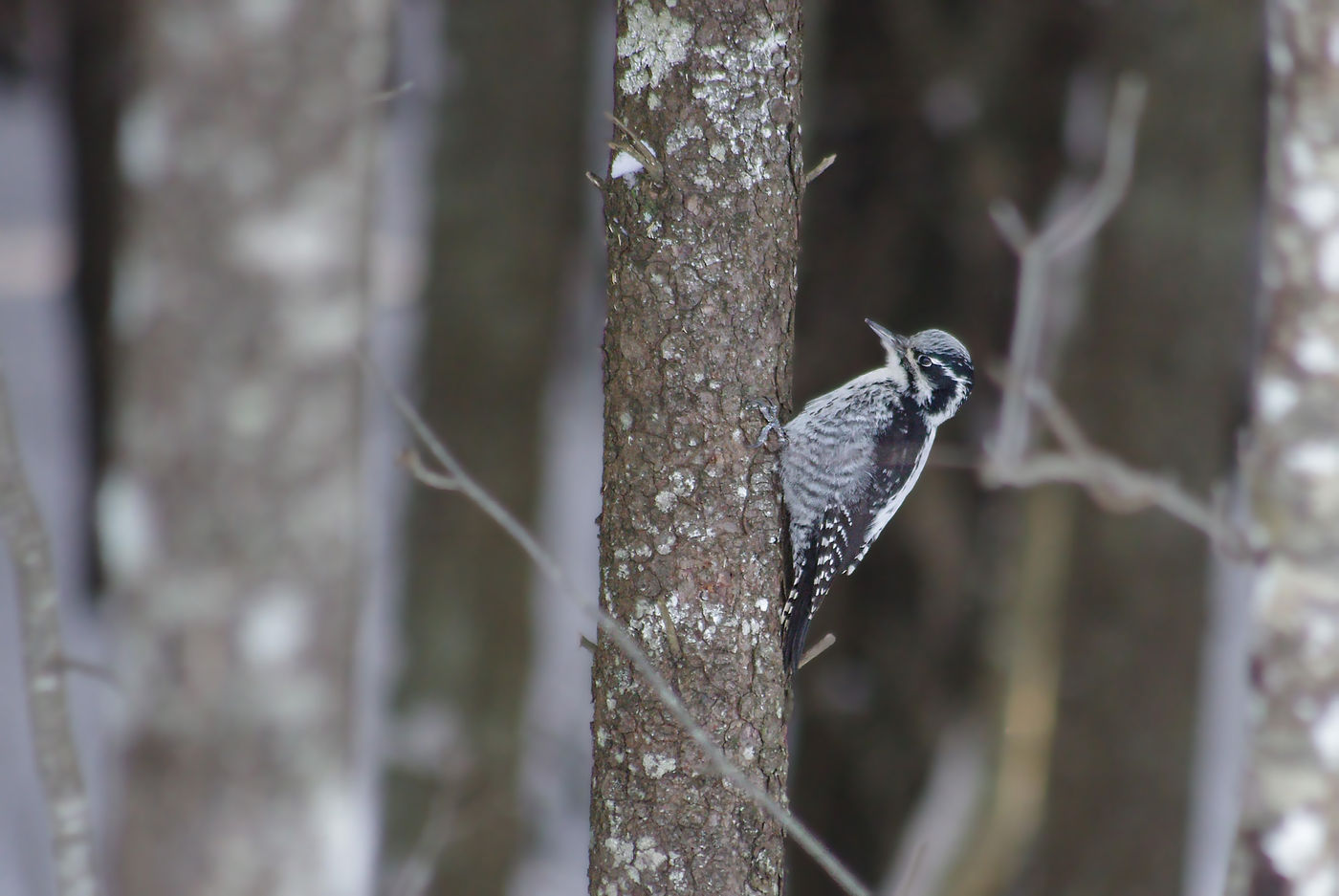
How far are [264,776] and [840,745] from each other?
360 cm

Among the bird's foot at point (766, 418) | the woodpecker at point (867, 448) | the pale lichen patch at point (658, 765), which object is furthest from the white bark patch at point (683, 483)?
the woodpecker at point (867, 448)

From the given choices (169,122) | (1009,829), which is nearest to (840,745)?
(1009,829)

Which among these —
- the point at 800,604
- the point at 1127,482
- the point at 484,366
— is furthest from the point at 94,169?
the point at 1127,482

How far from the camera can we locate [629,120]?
6.21 ft

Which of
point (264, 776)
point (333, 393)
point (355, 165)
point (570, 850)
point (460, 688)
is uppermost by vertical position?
point (355, 165)

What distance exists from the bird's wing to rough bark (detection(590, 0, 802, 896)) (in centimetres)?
65

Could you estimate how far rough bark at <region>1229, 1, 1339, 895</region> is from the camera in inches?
87.7

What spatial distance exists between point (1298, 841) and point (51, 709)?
6.82 ft

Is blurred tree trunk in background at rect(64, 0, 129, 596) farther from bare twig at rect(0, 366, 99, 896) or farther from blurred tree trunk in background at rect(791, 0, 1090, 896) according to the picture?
bare twig at rect(0, 366, 99, 896)

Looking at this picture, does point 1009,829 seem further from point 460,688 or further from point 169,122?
point 169,122

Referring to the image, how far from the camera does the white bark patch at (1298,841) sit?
2.23 m

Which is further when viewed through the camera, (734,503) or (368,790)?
(368,790)

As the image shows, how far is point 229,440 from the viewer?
6.43 feet

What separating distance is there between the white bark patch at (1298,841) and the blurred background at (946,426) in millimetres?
2155
